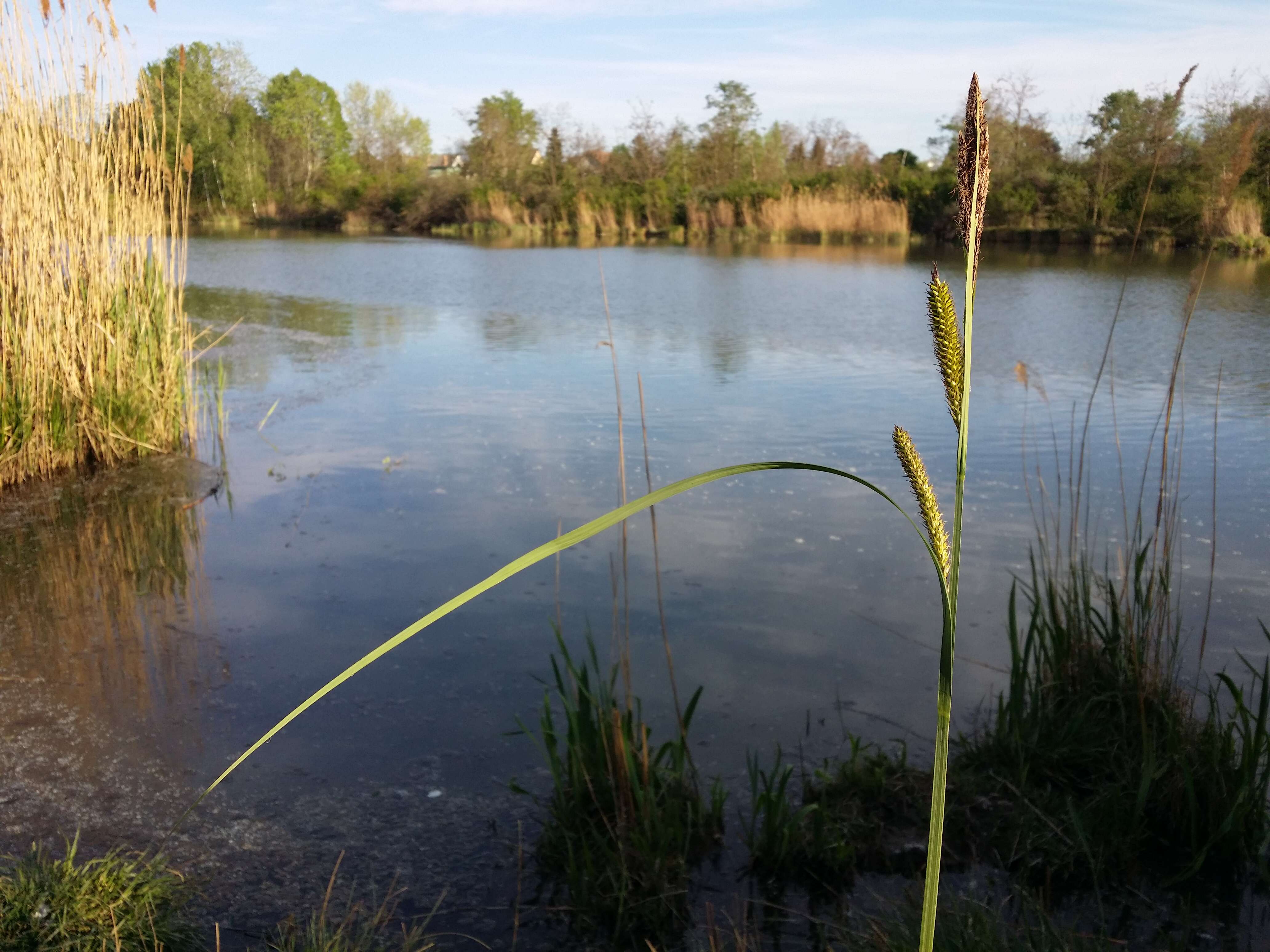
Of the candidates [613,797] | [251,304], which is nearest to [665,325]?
[251,304]

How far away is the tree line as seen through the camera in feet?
15.6

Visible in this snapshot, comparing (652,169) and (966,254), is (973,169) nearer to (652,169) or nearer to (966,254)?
(966,254)

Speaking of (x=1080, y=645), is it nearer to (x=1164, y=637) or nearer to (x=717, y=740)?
(x=1164, y=637)

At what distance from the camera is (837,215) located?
72.7 feet

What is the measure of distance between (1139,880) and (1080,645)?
1.98 feet

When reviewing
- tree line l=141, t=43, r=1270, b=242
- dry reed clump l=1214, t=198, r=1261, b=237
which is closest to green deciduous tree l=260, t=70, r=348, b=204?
tree line l=141, t=43, r=1270, b=242

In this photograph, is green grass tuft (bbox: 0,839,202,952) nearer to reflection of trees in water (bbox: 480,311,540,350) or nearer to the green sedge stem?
the green sedge stem

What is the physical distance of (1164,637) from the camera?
9.01 ft

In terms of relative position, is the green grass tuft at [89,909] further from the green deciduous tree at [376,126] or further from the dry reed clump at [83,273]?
the green deciduous tree at [376,126]

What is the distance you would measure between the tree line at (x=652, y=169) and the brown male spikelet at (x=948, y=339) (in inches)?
77.6

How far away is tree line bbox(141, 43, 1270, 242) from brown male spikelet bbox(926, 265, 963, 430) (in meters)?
1.97

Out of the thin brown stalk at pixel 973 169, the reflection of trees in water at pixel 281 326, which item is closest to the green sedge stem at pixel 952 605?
the thin brown stalk at pixel 973 169

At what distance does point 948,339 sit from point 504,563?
3103 mm

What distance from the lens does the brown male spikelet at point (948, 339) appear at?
639mm
